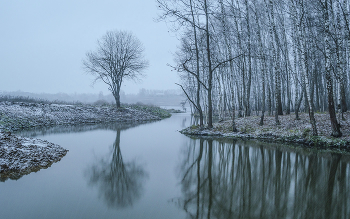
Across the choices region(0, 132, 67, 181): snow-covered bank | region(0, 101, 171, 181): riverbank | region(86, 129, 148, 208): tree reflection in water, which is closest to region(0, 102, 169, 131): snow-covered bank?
region(0, 101, 171, 181): riverbank

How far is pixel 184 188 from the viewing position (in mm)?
5789

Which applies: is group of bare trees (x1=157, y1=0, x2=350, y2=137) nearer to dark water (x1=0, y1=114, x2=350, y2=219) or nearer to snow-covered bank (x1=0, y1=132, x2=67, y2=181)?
dark water (x1=0, y1=114, x2=350, y2=219)

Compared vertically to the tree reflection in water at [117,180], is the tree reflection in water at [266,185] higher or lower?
lower

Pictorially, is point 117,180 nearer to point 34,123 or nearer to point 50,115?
point 34,123

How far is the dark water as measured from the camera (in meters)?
4.46

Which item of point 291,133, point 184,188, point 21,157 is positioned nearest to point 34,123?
point 21,157

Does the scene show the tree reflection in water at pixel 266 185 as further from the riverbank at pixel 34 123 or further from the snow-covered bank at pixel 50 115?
the snow-covered bank at pixel 50 115

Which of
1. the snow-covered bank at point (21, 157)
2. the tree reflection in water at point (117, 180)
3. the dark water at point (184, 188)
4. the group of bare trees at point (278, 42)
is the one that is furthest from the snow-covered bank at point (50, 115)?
the group of bare trees at point (278, 42)

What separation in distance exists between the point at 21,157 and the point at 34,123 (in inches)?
618

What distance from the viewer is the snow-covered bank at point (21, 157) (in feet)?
22.1

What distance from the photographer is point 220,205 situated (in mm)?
4711

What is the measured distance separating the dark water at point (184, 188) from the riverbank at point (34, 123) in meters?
0.64

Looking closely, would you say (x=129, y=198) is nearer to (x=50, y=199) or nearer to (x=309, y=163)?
(x=50, y=199)

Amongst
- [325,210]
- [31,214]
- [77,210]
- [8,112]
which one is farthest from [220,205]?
[8,112]
